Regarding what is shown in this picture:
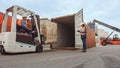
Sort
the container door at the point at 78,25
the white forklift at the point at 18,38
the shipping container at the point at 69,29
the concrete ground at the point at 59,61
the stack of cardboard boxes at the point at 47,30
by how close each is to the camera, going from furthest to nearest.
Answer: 1. the shipping container at the point at 69,29
2. the container door at the point at 78,25
3. the stack of cardboard boxes at the point at 47,30
4. the white forklift at the point at 18,38
5. the concrete ground at the point at 59,61

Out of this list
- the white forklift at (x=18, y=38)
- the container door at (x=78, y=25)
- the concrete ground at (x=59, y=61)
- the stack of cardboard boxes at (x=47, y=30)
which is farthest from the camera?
the container door at (x=78, y=25)

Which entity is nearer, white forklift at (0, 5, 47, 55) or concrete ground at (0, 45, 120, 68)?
concrete ground at (0, 45, 120, 68)

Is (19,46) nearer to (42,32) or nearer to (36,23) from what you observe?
(36,23)

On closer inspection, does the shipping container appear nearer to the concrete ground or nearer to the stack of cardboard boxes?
the stack of cardboard boxes

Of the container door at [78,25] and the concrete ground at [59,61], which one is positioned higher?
the container door at [78,25]

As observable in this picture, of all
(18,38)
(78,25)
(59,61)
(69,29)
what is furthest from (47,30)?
(59,61)

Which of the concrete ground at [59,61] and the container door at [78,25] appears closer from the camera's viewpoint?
the concrete ground at [59,61]

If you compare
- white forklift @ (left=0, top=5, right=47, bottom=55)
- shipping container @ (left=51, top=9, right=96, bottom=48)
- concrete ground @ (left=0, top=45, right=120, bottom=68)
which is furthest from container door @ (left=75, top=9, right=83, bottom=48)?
concrete ground @ (left=0, top=45, right=120, bottom=68)

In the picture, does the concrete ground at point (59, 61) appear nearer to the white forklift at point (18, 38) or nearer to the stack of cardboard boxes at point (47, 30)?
the white forklift at point (18, 38)

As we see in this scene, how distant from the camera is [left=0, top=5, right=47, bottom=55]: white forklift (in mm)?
9078

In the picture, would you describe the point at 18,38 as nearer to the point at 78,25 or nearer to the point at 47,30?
the point at 47,30

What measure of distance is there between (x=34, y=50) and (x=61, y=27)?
5.40m

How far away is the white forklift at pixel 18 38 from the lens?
357 inches

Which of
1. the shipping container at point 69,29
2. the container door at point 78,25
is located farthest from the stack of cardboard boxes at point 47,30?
the container door at point 78,25
